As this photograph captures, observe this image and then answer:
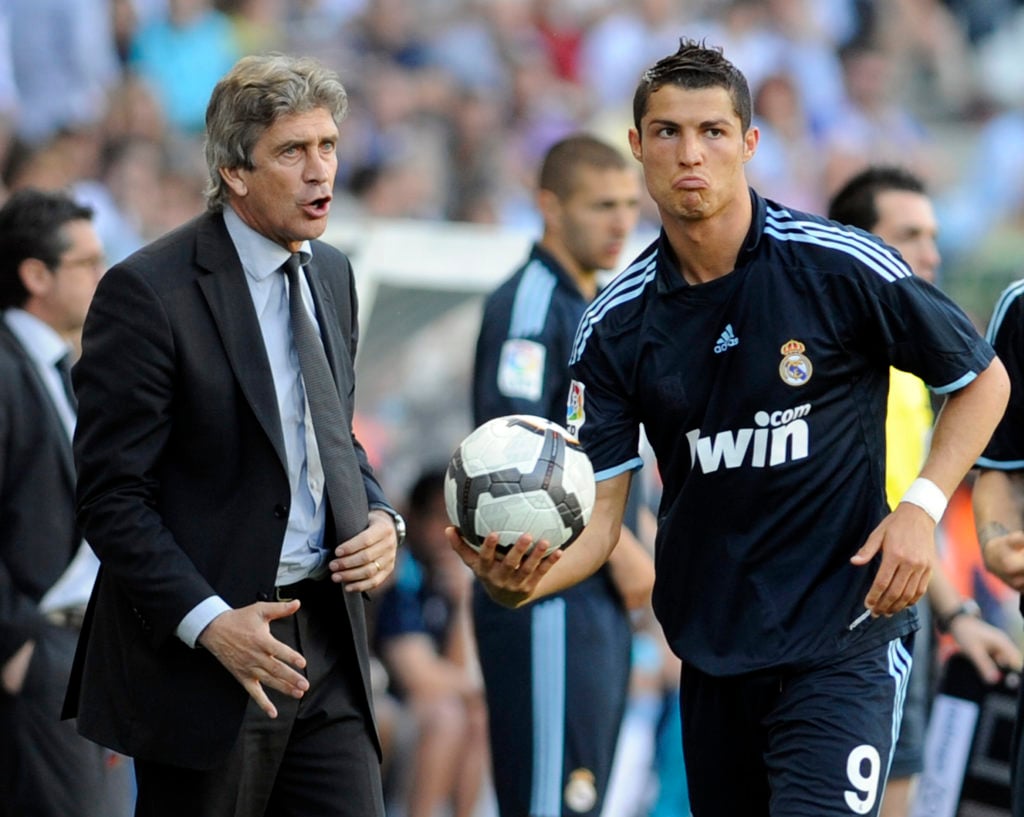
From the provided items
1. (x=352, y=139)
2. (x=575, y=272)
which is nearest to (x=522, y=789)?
(x=575, y=272)

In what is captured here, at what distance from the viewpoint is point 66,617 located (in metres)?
6.21

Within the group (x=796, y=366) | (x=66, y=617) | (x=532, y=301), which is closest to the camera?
(x=796, y=366)

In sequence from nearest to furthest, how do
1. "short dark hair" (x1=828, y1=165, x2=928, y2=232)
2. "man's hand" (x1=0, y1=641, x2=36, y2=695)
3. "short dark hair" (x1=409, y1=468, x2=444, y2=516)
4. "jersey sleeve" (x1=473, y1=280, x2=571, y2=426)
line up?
1. "man's hand" (x1=0, y1=641, x2=36, y2=695)
2. "jersey sleeve" (x1=473, y1=280, x2=571, y2=426)
3. "short dark hair" (x1=828, y1=165, x2=928, y2=232)
4. "short dark hair" (x1=409, y1=468, x2=444, y2=516)

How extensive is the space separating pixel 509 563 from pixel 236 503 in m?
0.71

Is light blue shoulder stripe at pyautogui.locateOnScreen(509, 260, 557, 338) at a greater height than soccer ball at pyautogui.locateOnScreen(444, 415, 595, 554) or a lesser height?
greater

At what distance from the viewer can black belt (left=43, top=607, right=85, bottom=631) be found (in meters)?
6.15

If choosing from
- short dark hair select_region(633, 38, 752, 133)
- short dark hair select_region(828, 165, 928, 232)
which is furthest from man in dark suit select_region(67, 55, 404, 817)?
short dark hair select_region(828, 165, 928, 232)

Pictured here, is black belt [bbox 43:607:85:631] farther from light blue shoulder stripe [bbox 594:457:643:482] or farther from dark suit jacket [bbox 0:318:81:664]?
light blue shoulder stripe [bbox 594:457:643:482]

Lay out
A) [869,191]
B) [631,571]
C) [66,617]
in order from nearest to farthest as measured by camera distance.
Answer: [66,617] → [631,571] → [869,191]

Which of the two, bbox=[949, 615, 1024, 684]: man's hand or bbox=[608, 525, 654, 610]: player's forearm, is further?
bbox=[608, 525, 654, 610]: player's forearm

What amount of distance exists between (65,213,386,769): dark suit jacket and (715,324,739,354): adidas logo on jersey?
117 centimetres

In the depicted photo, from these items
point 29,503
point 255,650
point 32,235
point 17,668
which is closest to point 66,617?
point 17,668

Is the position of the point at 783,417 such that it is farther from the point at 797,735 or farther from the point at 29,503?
the point at 29,503

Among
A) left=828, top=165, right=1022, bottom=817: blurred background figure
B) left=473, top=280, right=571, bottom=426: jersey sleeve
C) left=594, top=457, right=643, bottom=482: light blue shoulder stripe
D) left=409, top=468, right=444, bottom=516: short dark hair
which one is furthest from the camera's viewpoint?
left=409, top=468, right=444, bottom=516: short dark hair
